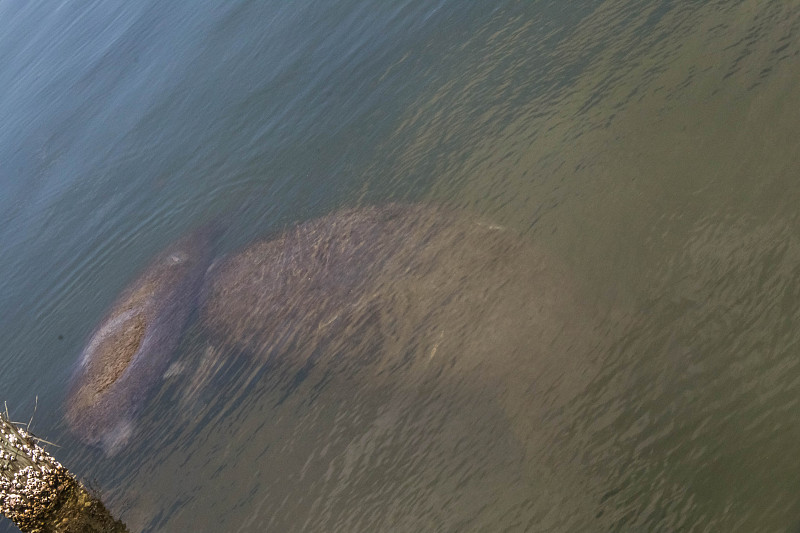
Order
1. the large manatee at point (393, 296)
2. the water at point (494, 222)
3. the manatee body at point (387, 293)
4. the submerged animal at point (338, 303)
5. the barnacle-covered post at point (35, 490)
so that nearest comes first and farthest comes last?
the water at point (494, 222) → the barnacle-covered post at point (35, 490) → the large manatee at point (393, 296) → the manatee body at point (387, 293) → the submerged animal at point (338, 303)

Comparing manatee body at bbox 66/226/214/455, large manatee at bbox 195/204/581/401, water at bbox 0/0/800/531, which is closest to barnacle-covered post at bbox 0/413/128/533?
water at bbox 0/0/800/531

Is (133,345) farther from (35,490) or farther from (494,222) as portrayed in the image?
(494,222)

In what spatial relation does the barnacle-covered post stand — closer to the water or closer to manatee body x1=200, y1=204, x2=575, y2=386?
the water

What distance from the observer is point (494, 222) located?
13.7 meters

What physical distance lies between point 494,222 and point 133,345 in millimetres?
8167

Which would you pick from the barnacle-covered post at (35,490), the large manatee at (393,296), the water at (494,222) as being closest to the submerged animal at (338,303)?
the large manatee at (393,296)

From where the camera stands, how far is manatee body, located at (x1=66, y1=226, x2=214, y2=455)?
1502cm

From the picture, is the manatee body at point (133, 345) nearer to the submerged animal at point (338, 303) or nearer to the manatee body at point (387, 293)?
the submerged animal at point (338, 303)

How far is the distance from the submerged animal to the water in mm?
400

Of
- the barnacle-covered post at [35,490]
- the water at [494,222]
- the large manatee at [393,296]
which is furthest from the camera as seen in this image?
the large manatee at [393,296]

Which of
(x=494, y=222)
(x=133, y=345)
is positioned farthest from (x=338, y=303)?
(x=133, y=345)

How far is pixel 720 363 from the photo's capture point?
9773 millimetres

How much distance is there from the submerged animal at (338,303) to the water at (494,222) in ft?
1.31

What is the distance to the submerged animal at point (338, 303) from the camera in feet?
40.2
